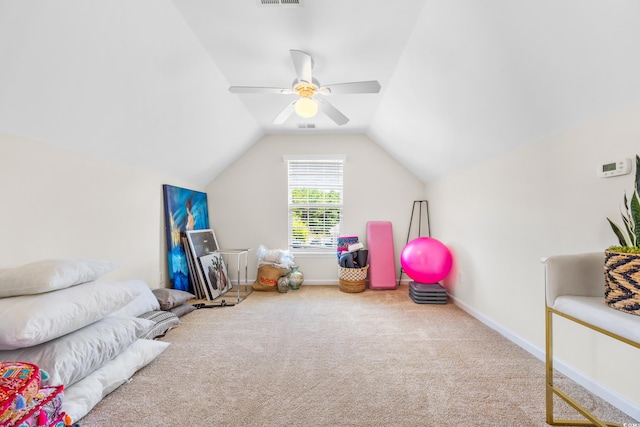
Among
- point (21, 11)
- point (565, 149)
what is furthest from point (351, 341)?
point (21, 11)

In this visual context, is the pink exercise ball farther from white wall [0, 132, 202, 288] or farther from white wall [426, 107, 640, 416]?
white wall [0, 132, 202, 288]

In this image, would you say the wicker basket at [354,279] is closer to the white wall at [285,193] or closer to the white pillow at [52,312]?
the white wall at [285,193]

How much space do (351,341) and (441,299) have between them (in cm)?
159

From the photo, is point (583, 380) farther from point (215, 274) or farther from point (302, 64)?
point (215, 274)

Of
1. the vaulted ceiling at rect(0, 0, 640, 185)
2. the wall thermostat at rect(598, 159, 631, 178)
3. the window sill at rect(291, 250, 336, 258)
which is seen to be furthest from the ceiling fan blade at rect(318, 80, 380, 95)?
the window sill at rect(291, 250, 336, 258)

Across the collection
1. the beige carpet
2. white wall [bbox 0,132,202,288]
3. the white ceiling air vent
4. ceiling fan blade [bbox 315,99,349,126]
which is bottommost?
the beige carpet

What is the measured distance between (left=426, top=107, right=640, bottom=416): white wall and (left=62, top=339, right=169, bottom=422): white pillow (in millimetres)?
2893

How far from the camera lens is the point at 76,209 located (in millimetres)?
2023

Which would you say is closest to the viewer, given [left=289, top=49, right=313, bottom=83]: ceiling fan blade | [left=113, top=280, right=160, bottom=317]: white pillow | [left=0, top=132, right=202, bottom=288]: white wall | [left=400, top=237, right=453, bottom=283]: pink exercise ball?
[left=0, top=132, right=202, bottom=288]: white wall

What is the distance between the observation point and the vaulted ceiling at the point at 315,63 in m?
1.30

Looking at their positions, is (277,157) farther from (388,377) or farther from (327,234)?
(388,377)

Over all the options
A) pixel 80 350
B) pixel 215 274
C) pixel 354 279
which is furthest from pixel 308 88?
pixel 215 274

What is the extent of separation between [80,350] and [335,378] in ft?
4.97

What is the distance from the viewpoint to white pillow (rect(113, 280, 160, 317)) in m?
2.16
